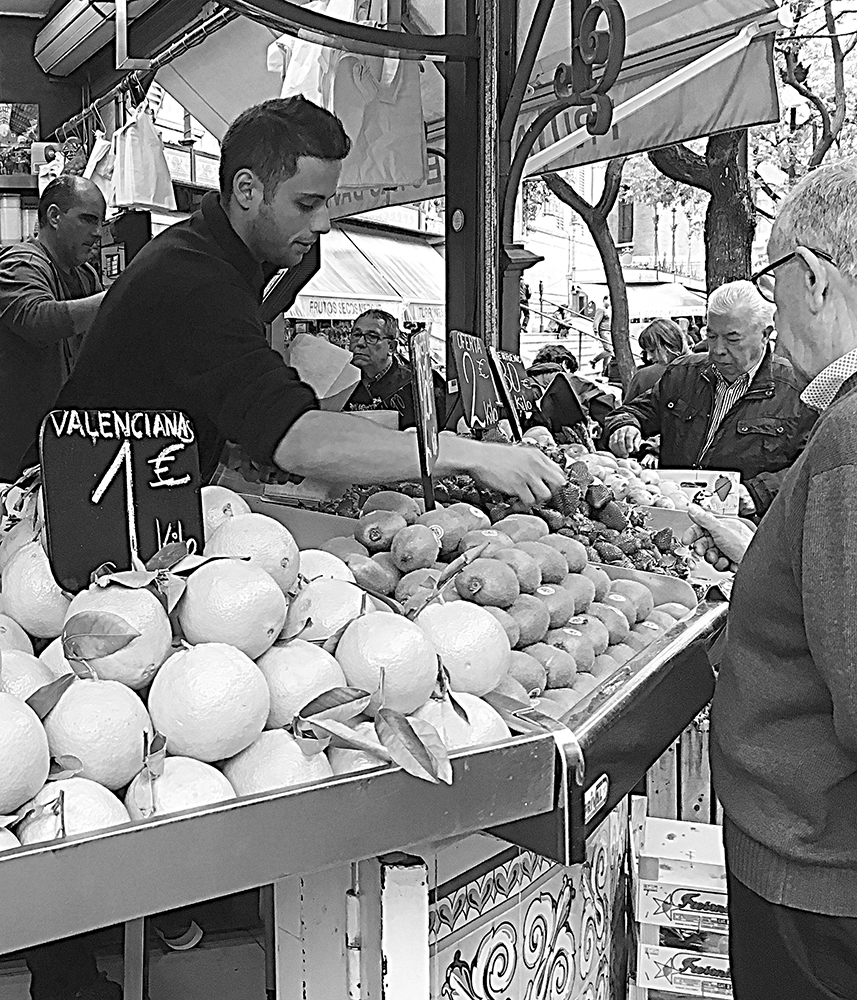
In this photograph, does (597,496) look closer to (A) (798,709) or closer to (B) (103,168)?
(A) (798,709)

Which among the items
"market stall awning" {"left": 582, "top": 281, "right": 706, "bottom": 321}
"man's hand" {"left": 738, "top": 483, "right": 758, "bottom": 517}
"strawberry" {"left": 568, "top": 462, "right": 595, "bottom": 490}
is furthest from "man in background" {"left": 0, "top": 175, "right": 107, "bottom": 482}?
"market stall awning" {"left": 582, "top": 281, "right": 706, "bottom": 321}

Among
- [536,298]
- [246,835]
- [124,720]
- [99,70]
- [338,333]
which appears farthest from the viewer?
[536,298]

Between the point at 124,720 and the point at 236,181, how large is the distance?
164 centimetres

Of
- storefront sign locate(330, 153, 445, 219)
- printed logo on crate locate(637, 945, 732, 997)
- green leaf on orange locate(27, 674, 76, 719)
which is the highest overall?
storefront sign locate(330, 153, 445, 219)

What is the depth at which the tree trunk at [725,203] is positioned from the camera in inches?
373

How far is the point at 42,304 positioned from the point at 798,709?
3513 millimetres

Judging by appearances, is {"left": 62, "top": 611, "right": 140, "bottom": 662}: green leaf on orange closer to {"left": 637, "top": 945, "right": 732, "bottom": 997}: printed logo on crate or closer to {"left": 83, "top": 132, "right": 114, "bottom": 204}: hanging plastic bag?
{"left": 637, "top": 945, "right": 732, "bottom": 997}: printed logo on crate

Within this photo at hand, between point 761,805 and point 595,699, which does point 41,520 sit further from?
point 761,805

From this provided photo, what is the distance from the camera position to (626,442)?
5.25 meters

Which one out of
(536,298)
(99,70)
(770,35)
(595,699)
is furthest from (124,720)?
(536,298)

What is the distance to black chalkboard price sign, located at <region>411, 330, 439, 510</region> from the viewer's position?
2.46m

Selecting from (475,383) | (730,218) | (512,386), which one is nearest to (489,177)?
(512,386)

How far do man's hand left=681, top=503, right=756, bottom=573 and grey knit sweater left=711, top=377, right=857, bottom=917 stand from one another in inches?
61.4

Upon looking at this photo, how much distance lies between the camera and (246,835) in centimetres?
127
